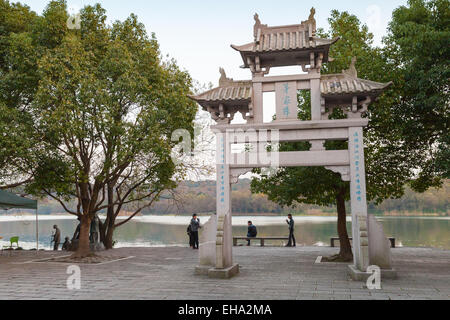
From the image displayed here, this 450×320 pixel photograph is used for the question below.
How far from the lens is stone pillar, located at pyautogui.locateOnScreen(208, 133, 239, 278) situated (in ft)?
27.1

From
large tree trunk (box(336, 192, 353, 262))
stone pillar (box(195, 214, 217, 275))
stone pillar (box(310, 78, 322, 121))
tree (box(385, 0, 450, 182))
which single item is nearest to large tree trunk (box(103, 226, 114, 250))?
stone pillar (box(195, 214, 217, 275))

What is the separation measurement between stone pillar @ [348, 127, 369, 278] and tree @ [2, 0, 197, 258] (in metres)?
5.64

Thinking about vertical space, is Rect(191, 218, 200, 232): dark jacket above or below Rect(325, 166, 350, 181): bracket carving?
below

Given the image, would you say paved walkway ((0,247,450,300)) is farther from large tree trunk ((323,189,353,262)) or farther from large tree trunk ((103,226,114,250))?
large tree trunk ((103,226,114,250))

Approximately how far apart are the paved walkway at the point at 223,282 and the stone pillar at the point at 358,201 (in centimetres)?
53

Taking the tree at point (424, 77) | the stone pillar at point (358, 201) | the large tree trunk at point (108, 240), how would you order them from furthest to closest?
the large tree trunk at point (108, 240)
the tree at point (424, 77)
the stone pillar at point (358, 201)

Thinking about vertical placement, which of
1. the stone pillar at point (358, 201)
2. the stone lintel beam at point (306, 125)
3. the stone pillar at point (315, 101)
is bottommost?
the stone pillar at point (358, 201)

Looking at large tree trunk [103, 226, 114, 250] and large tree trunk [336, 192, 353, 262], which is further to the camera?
large tree trunk [103, 226, 114, 250]

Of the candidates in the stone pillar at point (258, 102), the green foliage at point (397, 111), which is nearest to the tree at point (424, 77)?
the green foliage at point (397, 111)

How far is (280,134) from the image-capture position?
869cm

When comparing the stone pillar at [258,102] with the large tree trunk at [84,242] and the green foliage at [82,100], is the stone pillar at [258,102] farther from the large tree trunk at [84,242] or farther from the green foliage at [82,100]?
the large tree trunk at [84,242]

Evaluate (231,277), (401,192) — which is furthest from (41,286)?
(401,192)

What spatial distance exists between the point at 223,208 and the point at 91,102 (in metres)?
5.39

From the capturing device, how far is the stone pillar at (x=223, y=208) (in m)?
8.25
